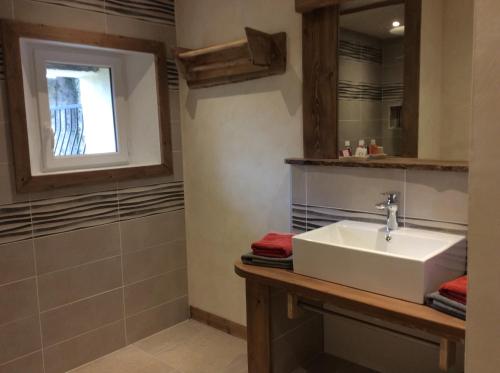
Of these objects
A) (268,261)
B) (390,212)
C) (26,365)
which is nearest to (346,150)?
(390,212)

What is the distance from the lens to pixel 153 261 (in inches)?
109

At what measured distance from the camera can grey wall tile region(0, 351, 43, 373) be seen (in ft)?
7.25

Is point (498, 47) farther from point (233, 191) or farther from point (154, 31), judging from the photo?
point (154, 31)

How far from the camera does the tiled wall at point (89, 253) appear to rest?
2.20 meters

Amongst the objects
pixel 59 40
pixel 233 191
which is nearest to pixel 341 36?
pixel 233 191

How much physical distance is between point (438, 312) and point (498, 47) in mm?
854

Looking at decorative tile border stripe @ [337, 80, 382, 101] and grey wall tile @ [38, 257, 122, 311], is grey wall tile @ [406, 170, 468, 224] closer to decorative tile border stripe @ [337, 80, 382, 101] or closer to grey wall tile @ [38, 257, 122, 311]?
decorative tile border stripe @ [337, 80, 382, 101]

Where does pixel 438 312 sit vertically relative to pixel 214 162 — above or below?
below

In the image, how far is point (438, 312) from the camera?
143 cm

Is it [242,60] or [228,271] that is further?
[228,271]

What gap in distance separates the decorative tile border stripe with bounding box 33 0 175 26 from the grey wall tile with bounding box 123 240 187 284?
4.53 ft

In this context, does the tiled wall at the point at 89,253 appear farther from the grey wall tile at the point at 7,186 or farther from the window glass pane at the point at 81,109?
the window glass pane at the point at 81,109

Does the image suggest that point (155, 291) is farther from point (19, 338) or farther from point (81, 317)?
point (19, 338)

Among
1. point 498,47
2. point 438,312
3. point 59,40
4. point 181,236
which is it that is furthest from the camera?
point 181,236
